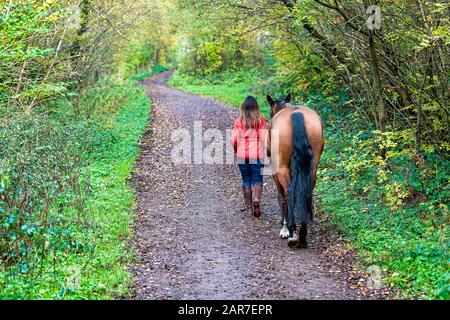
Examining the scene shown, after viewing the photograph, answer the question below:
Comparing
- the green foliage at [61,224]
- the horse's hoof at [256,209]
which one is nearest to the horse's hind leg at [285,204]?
the horse's hoof at [256,209]

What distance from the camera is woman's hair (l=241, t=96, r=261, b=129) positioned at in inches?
379

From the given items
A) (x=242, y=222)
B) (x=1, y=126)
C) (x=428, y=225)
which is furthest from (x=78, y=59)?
(x=428, y=225)

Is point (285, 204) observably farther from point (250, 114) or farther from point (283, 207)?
point (250, 114)

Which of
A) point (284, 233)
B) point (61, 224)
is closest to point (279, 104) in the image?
point (284, 233)

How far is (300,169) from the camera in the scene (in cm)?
768

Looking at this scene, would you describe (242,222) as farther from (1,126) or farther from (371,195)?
(1,126)

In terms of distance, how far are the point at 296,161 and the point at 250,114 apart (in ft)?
7.27

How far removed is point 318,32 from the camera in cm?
1182

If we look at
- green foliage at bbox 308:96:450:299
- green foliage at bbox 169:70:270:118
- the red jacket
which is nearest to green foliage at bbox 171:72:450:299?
green foliage at bbox 308:96:450:299

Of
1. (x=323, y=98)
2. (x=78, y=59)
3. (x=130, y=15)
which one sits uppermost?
(x=130, y=15)

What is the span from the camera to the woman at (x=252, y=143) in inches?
381

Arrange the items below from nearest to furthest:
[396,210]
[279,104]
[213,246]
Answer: [213,246]
[396,210]
[279,104]

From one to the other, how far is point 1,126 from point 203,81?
1148 inches

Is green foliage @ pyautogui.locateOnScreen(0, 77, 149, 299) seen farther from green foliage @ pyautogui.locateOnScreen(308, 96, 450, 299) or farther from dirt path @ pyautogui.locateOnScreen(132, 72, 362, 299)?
green foliage @ pyautogui.locateOnScreen(308, 96, 450, 299)
